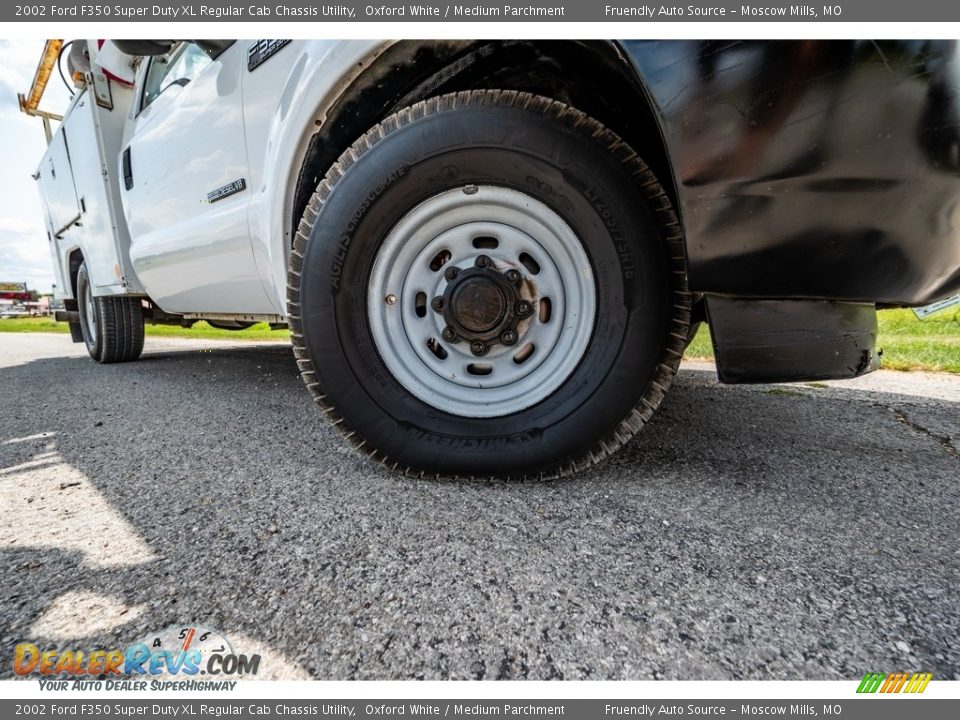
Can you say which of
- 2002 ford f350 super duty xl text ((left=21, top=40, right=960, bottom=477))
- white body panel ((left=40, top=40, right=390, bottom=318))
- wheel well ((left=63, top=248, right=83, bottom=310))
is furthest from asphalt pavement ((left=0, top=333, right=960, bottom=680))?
wheel well ((left=63, top=248, right=83, bottom=310))

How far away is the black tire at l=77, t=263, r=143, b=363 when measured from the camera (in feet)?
12.5

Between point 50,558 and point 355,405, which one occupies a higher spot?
point 355,405

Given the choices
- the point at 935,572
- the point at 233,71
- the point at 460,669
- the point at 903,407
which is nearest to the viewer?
the point at 460,669

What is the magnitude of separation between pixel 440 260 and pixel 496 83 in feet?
1.96

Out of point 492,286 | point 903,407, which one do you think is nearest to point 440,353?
point 492,286

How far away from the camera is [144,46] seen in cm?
165

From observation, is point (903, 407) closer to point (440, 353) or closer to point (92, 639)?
point (440, 353)

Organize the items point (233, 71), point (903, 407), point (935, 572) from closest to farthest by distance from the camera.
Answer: point (935, 572), point (233, 71), point (903, 407)

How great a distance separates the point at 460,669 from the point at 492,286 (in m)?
0.89

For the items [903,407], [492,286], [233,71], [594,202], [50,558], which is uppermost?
[233,71]

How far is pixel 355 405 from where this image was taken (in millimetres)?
1310

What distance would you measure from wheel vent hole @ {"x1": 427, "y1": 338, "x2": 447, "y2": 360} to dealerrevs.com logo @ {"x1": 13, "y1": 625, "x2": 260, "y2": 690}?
0.84 m

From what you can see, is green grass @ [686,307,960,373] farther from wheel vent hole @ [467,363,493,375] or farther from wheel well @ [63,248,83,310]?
wheel well @ [63,248,83,310]

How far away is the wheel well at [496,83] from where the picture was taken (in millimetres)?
1263
